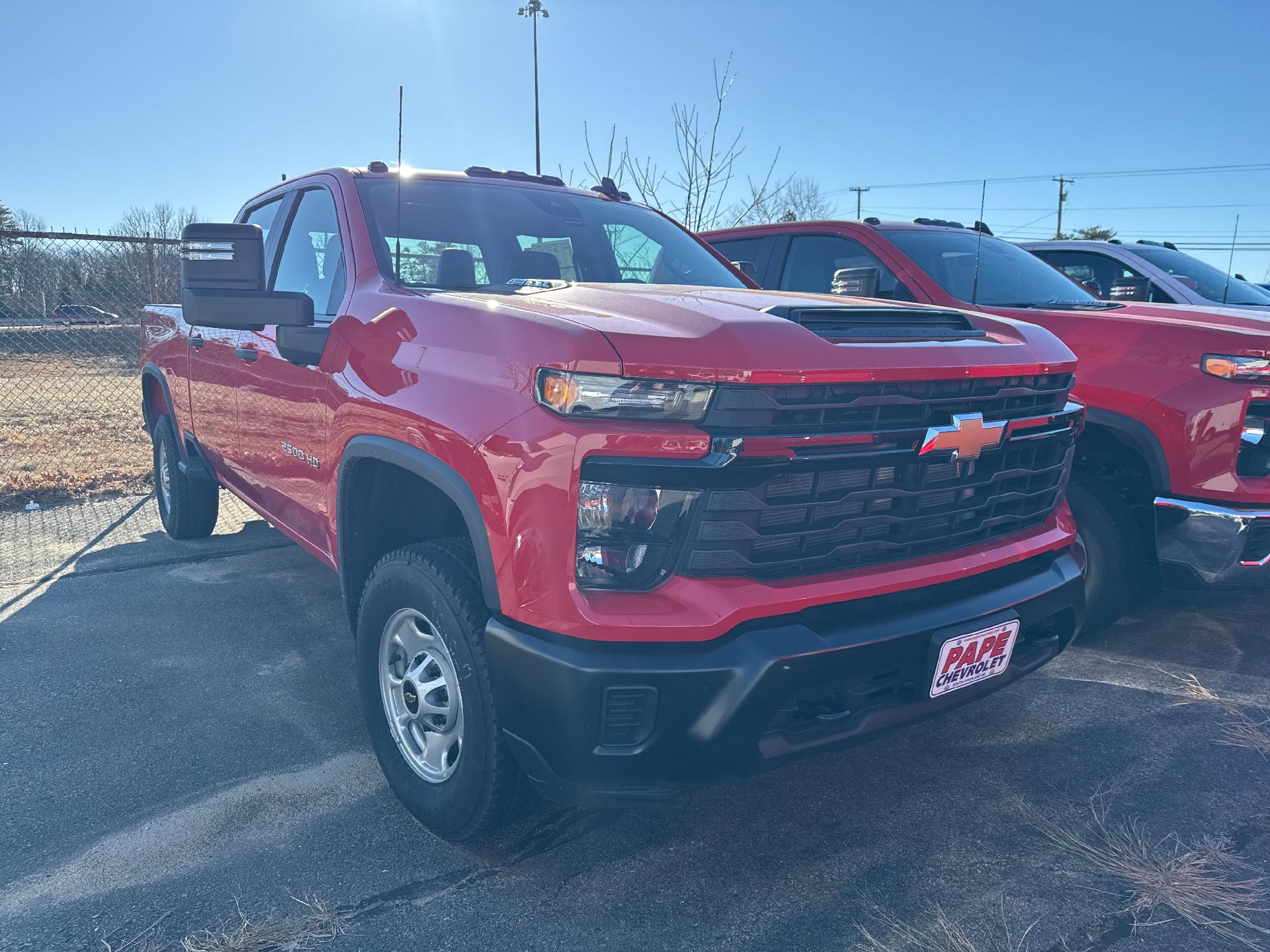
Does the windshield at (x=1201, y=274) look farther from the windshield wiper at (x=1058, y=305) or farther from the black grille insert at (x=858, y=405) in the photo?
the black grille insert at (x=858, y=405)

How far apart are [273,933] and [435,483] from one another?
44.3 inches

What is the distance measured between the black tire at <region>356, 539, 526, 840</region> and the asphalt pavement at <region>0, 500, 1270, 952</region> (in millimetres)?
164

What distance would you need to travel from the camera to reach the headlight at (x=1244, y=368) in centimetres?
347

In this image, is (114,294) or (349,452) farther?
(114,294)

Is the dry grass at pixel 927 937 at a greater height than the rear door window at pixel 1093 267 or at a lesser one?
lesser

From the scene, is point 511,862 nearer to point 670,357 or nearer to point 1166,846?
point 670,357

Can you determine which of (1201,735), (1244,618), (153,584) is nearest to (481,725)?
(1201,735)

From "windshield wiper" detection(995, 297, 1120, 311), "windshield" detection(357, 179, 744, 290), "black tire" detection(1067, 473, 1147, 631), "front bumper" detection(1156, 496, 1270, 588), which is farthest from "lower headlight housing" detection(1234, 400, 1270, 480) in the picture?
"windshield" detection(357, 179, 744, 290)

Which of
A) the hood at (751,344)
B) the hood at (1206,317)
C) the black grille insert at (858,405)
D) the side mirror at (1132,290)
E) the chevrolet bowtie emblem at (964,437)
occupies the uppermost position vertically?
the side mirror at (1132,290)

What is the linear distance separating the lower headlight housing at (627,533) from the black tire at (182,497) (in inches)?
156

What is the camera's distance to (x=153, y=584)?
4.74 meters

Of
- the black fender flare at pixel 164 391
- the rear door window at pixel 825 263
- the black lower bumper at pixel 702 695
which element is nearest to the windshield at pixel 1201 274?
the rear door window at pixel 825 263

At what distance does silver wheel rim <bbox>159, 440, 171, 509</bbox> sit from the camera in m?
5.51

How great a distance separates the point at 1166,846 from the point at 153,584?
4.59 metres
